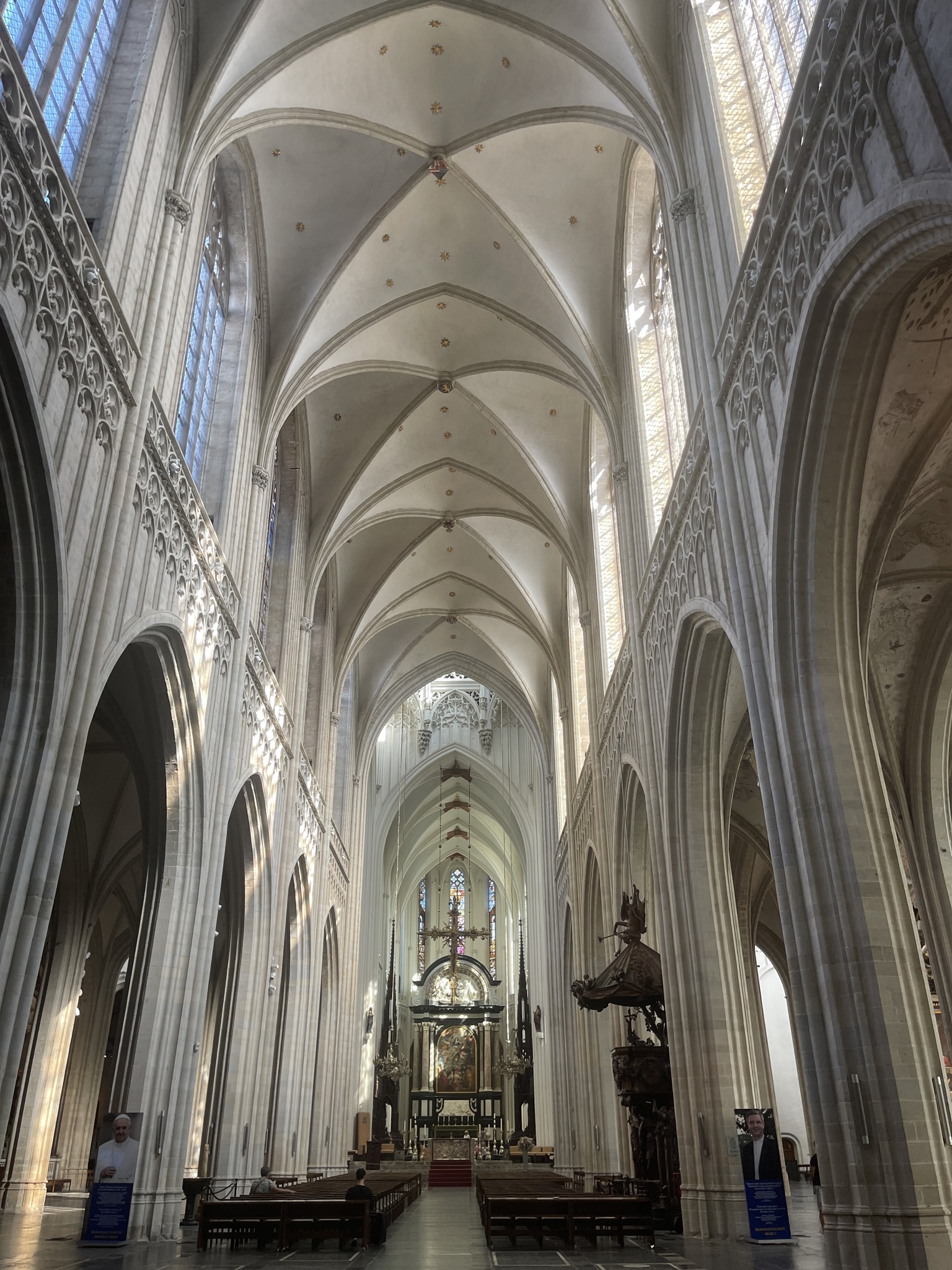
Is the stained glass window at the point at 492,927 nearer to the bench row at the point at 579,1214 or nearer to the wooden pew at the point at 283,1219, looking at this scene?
the bench row at the point at 579,1214

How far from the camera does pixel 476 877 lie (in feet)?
154

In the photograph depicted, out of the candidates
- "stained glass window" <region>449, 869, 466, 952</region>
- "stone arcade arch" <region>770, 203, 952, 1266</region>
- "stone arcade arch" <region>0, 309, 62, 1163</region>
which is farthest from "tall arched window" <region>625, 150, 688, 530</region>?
"stained glass window" <region>449, 869, 466, 952</region>

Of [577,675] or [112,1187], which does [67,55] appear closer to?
[112,1187]

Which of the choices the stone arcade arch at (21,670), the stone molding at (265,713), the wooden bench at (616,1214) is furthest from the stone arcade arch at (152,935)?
the wooden bench at (616,1214)

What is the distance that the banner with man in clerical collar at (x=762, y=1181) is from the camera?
8586 mm

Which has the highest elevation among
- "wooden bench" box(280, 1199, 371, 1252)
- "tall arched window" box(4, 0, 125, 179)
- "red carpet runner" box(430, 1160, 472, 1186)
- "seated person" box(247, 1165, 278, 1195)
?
"tall arched window" box(4, 0, 125, 179)

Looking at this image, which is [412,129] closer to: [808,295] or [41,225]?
[41,225]

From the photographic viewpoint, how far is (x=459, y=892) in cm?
4672

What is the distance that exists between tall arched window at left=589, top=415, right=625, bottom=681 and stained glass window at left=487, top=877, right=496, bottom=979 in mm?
28185

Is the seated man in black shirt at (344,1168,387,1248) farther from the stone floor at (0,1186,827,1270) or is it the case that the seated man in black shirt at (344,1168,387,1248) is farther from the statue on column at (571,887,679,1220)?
the statue on column at (571,887,679,1220)

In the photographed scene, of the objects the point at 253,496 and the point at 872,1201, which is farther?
the point at 253,496

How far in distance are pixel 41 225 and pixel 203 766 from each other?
696cm

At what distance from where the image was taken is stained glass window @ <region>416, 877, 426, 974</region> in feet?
149

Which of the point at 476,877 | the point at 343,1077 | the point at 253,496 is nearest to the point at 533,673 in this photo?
the point at 343,1077
